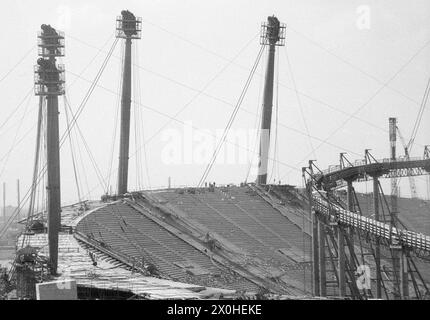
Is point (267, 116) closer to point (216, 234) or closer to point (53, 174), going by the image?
point (216, 234)

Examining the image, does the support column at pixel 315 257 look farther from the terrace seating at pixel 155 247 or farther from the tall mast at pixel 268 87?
the tall mast at pixel 268 87

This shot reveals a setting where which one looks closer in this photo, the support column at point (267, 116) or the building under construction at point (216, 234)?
the building under construction at point (216, 234)

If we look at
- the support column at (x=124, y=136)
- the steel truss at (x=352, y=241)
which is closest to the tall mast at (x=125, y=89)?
the support column at (x=124, y=136)

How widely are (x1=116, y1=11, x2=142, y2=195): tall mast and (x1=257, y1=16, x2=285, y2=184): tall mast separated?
14.1 m

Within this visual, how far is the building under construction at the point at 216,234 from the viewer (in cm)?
4581

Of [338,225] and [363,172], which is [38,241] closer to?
[338,225]

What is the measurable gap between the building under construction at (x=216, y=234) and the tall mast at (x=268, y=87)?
0.10m

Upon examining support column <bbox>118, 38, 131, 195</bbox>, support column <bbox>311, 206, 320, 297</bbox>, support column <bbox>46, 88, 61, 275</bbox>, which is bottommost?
support column <bbox>311, 206, 320, 297</bbox>

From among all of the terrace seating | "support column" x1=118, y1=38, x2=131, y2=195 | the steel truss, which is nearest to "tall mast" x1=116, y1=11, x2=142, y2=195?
"support column" x1=118, y1=38, x2=131, y2=195

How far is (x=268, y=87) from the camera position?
8325cm

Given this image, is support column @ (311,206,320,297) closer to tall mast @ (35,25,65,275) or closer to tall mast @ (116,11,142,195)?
tall mast @ (35,25,65,275)

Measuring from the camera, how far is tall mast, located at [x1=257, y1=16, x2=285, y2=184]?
82.7 m

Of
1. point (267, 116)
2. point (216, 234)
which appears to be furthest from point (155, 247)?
point (267, 116)

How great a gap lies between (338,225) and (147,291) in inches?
693
